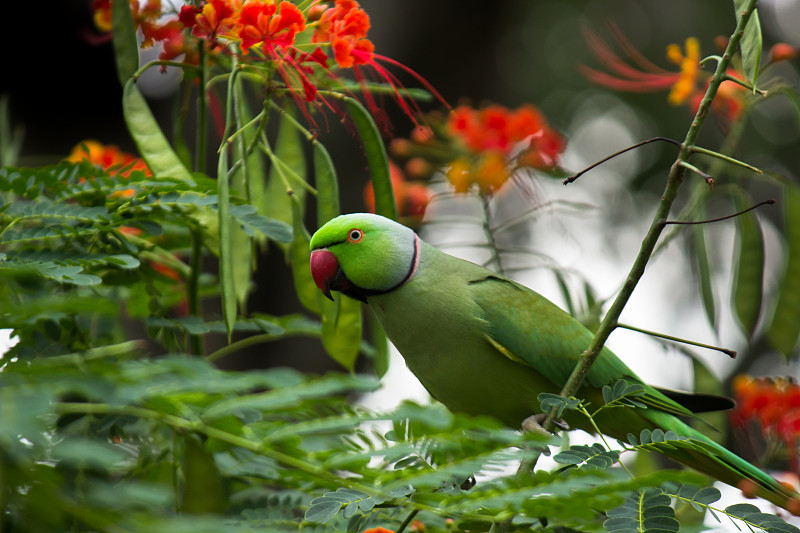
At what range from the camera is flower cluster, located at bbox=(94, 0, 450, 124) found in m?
1.57

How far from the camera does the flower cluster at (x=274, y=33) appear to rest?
1.57m

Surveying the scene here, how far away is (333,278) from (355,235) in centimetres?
15

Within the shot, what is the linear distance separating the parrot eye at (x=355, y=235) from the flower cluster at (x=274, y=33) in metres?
0.31

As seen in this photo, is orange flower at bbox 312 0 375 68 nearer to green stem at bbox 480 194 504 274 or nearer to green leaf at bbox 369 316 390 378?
green leaf at bbox 369 316 390 378

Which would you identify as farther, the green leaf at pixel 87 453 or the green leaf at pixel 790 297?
the green leaf at pixel 790 297

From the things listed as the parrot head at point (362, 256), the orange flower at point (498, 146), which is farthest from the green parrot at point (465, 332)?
the orange flower at point (498, 146)

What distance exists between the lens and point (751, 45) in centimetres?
144

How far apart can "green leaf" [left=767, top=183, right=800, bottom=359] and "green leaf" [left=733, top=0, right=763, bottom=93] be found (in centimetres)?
99

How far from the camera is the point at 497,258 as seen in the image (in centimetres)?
248

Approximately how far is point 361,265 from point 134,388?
118cm

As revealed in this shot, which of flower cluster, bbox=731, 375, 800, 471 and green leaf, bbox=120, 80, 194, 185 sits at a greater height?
green leaf, bbox=120, 80, 194, 185

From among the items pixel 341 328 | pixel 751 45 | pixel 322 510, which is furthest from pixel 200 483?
pixel 751 45

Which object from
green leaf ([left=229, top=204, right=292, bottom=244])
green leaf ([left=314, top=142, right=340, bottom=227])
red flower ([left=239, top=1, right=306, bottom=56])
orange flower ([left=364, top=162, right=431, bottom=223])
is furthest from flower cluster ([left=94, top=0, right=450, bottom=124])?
orange flower ([left=364, top=162, right=431, bottom=223])

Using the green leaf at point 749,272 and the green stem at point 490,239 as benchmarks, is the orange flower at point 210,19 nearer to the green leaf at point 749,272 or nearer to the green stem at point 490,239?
the green stem at point 490,239
